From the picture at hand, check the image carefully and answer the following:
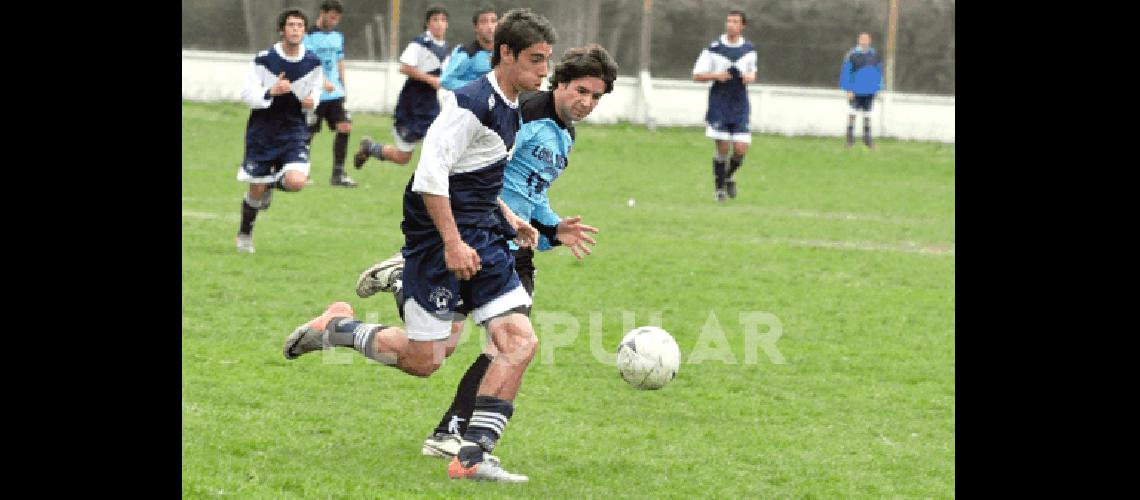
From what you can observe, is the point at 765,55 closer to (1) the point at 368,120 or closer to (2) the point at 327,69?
(1) the point at 368,120

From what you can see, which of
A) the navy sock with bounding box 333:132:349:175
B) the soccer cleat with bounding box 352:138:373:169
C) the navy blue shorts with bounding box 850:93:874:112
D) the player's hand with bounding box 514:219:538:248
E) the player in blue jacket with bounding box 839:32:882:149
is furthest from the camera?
the navy blue shorts with bounding box 850:93:874:112

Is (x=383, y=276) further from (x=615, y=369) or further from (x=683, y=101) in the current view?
(x=683, y=101)

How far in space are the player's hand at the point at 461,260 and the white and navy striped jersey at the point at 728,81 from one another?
13.5 metres

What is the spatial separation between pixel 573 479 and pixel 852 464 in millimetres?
1349

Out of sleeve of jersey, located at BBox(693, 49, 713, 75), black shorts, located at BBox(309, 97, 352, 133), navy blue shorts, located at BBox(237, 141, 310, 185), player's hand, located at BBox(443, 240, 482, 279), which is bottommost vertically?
player's hand, located at BBox(443, 240, 482, 279)

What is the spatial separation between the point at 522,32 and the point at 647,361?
175cm

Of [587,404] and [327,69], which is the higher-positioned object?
[327,69]

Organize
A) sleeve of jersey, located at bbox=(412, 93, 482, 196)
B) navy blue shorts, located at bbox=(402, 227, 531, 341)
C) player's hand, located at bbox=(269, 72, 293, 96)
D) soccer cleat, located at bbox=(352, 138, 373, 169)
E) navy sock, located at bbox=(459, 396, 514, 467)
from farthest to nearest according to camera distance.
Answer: soccer cleat, located at bbox=(352, 138, 373, 169) → player's hand, located at bbox=(269, 72, 293, 96) → navy blue shorts, located at bbox=(402, 227, 531, 341) → navy sock, located at bbox=(459, 396, 514, 467) → sleeve of jersey, located at bbox=(412, 93, 482, 196)

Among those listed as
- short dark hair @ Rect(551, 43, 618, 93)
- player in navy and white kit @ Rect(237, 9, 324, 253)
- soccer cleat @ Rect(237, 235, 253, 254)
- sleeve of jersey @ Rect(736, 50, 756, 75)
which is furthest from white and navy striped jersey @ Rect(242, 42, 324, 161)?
sleeve of jersey @ Rect(736, 50, 756, 75)

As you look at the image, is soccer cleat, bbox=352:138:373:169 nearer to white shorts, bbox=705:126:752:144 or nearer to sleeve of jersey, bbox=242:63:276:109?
sleeve of jersey, bbox=242:63:276:109

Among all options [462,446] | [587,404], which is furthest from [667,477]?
[587,404]

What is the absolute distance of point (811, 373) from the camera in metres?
9.04

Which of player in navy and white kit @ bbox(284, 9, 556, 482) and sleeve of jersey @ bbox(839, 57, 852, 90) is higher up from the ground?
sleeve of jersey @ bbox(839, 57, 852, 90)

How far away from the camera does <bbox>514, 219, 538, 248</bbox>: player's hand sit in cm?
680
